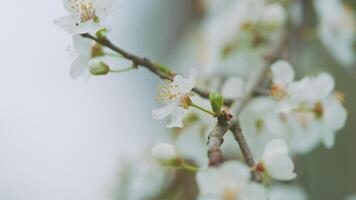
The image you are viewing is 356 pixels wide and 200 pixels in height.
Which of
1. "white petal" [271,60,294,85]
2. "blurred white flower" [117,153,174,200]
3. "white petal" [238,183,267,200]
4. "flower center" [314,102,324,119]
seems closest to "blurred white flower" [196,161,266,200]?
"white petal" [238,183,267,200]

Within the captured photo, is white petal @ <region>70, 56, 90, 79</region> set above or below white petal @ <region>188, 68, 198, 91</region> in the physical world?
above

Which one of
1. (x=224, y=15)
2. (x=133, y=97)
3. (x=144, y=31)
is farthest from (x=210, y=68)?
(x=144, y=31)

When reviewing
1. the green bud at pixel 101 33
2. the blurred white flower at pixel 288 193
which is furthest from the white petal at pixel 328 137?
the green bud at pixel 101 33

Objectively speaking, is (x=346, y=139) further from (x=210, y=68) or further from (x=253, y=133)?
(x=253, y=133)

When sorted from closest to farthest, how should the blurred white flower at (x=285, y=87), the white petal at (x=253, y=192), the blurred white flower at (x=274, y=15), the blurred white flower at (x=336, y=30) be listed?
the white petal at (x=253, y=192)
the blurred white flower at (x=285, y=87)
the blurred white flower at (x=274, y=15)
the blurred white flower at (x=336, y=30)

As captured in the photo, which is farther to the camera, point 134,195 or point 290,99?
point 134,195

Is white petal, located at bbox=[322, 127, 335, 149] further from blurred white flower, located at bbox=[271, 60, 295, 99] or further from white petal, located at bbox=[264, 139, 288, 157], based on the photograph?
white petal, located at bbox=[264, 139, 288, 157]

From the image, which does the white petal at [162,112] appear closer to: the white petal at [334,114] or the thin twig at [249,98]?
the thin twig at [249,98]
